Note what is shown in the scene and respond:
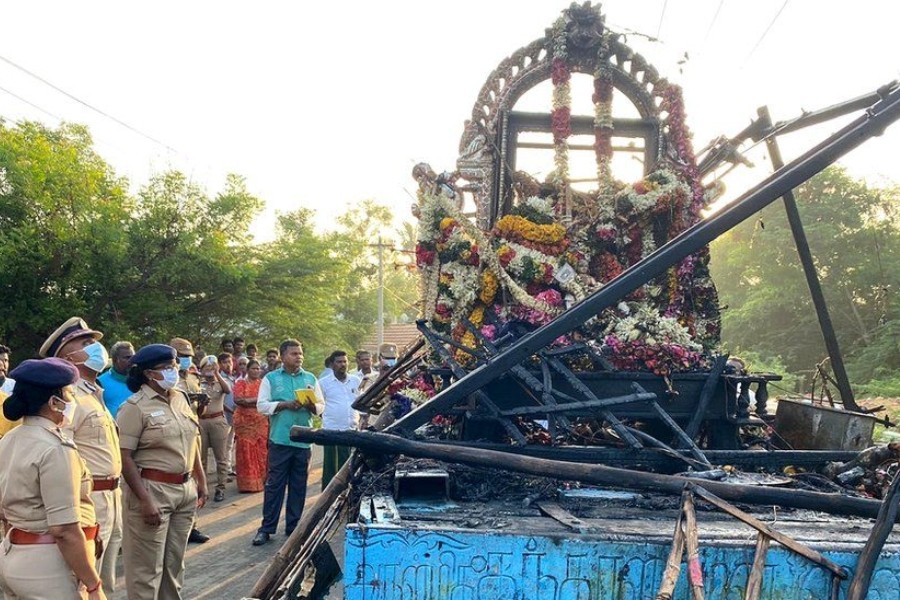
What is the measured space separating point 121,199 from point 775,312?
25699 millimetres

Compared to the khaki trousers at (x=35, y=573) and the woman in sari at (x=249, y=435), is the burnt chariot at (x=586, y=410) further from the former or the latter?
the woman in sari at (x=249, y=435)

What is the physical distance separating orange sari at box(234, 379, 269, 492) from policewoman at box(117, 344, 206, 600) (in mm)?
4960

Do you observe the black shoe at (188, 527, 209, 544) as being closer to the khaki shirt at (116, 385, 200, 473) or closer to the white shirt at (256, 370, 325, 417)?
the white shirt at (256, 370, 325, 417)

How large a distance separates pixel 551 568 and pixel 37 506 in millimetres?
2466

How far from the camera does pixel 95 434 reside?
4.29 metres

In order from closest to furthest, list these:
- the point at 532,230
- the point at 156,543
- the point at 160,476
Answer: the point at 156,543 < the point at 160,476 < the point at 532,230

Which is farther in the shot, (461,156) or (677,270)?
(461,156)

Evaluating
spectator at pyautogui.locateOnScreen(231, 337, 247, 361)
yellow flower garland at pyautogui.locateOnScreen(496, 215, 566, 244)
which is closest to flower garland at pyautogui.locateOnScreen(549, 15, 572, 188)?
yellow flower garland at pyautogui.locateOnScreen(496, 215, 566, 244)

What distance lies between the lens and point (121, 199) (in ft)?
47.1

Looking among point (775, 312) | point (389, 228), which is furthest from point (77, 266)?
point (389, 228)

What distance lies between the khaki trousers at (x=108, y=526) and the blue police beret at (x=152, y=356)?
0.83 metres

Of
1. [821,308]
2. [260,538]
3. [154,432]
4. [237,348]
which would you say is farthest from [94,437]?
[237,348]

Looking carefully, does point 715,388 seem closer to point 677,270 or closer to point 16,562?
point 677,270

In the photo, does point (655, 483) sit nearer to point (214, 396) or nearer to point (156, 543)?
point (156, 543)
